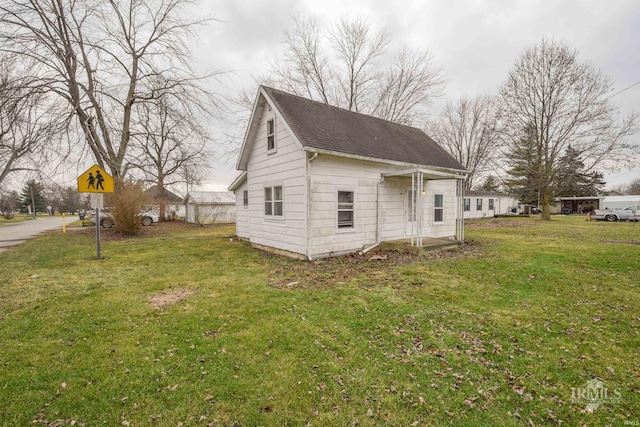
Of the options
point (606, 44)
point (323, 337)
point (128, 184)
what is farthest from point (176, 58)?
point (606, 44)

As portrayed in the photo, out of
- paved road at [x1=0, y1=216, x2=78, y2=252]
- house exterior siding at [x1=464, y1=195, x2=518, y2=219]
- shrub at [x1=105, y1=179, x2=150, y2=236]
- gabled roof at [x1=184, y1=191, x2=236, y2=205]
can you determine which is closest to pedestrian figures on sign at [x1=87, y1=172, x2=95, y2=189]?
paved road at [x1=0, y1=216, x2=78, y2=252]

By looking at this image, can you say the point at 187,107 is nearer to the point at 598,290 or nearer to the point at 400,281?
the point at 400,281

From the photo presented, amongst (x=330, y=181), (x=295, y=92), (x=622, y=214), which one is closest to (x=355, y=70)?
(x=295, y=92)

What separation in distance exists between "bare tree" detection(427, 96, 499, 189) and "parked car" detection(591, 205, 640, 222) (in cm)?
1100

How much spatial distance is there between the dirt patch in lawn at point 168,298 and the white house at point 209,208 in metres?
22.9

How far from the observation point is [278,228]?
1056cm

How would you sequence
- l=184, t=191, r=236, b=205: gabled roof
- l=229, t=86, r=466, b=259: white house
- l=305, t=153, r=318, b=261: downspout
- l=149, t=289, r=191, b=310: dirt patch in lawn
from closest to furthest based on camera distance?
l=149, t=289, r=191, b=310: dirt patch in lawn < l=305, t=153, r=318, b=261: downspout < l=229, t=86, r=466, b=259: white house < l=184, t=191, r=236, b=205: gabled roof

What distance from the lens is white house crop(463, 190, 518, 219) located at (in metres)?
32.3

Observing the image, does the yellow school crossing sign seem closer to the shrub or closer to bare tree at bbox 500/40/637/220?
the shrub

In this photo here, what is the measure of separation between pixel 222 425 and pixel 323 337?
1.80 m

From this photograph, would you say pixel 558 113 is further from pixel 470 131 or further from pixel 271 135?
pixel 271 135

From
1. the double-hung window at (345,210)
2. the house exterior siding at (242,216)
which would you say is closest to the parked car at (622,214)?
the double-hung window at (345,210)

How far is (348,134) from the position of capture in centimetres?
1085

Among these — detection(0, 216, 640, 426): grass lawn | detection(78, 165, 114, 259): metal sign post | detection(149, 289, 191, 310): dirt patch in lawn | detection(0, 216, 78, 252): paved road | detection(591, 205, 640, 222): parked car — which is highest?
detection(78, 165, 114, 259): metal sign post
